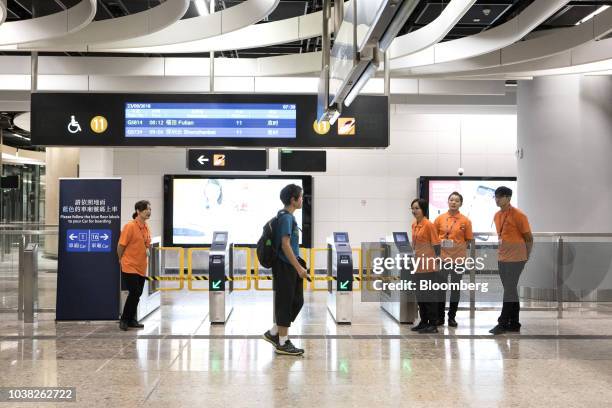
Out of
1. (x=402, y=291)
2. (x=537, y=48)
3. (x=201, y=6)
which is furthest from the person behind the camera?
(x=201, y=6)

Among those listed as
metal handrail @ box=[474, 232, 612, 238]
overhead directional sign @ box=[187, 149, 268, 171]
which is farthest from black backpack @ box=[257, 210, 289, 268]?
overhead directional sign @ box=[187, 149, 268, 171]

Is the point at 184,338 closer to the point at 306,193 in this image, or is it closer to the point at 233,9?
the point at 233,9

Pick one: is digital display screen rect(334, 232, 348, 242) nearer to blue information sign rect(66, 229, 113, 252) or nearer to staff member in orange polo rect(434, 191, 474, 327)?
staff member in orange polo rect(434, 191, 474, 327)

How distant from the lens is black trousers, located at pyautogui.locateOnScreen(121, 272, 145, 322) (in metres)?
8.02

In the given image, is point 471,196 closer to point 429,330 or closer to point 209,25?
point 429,330

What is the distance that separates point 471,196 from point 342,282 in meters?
7.23

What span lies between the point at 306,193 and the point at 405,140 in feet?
8.29

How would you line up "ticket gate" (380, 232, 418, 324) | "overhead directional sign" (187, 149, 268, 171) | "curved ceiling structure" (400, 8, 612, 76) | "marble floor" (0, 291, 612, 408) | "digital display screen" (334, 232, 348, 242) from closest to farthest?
"marble floor" (0, 291, 612, 408)
"ticket gate" (380, 232, 418, 324)
"curved ceiling structure" (400, 8, 612, 76)
"digital display screen" (334, 232, 348, 242)
"overhead directional sign" (187, 149, 268, 171)

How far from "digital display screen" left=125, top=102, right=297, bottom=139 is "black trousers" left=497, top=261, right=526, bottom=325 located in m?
2.94

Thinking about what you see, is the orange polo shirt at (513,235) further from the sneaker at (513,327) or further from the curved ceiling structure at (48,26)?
the curved ceiling structure at (48,26)

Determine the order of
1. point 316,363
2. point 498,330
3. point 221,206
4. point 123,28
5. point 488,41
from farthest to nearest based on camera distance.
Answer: point 221,206, point 488,41, point 123,28, point 498,330, point 316,363

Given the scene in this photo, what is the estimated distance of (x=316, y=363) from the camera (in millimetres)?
6258

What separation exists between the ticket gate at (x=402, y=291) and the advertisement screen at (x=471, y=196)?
625 cm

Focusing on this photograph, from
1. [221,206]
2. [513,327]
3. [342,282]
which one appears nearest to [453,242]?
[513,327]
